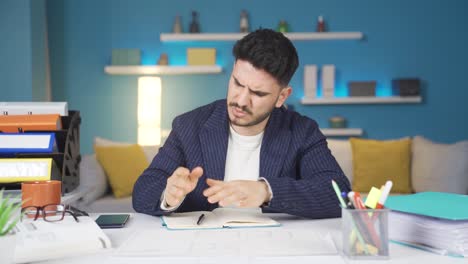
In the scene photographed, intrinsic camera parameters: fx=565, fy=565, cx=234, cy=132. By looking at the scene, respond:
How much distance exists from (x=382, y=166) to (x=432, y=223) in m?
3.06

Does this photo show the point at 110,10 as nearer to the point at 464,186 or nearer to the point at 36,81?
the point at 36,81

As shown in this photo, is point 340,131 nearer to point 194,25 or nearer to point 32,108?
point 194,25

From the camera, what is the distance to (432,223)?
3.70ft

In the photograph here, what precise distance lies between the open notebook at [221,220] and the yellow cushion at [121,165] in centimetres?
238

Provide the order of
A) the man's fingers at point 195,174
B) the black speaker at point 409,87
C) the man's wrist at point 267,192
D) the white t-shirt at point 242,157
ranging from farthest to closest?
the black speaker at point 409,87
the white t-shirt at point 242,157
the man's wrist at point 267,192
the man's fingers at point 195,174

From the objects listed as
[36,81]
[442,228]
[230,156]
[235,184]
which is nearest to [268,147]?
[230,156]

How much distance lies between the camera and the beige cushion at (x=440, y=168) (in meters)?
4.00

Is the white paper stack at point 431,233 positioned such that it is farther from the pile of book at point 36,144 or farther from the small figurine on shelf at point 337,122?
the small figurine on shelf at point 337,122

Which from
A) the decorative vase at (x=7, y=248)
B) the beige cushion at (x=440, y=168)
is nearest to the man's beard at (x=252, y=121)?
the decorative vase at (x=7, y=248)

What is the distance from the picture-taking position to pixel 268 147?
1820mm

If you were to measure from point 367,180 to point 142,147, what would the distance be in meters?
1.66

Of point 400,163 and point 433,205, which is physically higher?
point 433,205

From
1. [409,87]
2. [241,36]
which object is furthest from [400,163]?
[241,36]

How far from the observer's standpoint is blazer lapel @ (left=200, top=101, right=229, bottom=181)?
1.77 metres
